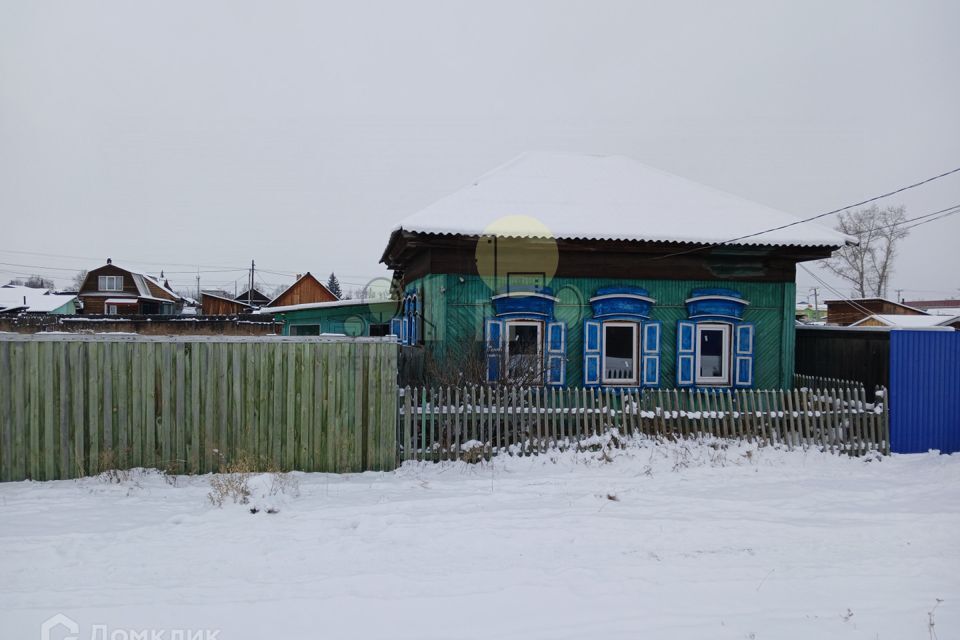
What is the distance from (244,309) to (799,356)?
49.1m

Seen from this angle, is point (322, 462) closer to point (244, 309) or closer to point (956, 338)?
point (956, 338)

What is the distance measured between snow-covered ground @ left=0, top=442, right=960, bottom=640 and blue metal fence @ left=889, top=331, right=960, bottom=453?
2013 mm

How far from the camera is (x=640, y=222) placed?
1128cm

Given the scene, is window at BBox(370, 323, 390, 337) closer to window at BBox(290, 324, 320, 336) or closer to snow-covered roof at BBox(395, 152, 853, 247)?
window at BBox(290, 324, 320, 336)

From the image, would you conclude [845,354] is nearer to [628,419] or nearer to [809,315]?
[628,419]

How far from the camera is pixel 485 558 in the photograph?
473cm

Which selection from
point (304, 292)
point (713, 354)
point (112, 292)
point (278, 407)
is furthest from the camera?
point (304, 292)

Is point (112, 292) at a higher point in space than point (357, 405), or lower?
higher

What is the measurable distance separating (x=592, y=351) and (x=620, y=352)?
2.58 feet

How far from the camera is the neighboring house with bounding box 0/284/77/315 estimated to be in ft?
180

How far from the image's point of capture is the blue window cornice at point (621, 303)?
36.7 feet

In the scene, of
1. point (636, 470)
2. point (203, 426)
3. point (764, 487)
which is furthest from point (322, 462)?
point (764, 487)

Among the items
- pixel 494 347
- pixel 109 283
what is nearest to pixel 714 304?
pixel 494 347

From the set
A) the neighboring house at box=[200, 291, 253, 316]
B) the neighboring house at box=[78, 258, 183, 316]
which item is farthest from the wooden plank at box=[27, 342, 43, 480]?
the neighboring house at box=[200, 291, 253, 316]
